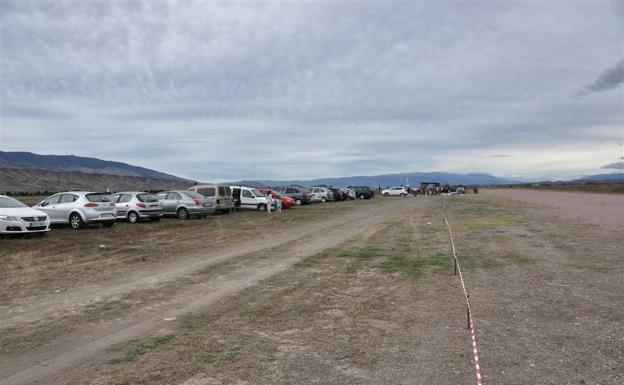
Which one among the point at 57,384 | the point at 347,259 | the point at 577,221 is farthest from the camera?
the point at 577,221

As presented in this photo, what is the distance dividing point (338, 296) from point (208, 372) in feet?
12.3

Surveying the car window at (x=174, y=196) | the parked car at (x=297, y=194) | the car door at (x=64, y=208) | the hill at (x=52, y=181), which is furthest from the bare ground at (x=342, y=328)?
the hill at (x=52, y=181)

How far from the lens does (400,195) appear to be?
3056 inches

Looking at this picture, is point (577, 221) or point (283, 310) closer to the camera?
point (283, 310)

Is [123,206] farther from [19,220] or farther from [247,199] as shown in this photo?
[247,199]

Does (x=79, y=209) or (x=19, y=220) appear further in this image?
(x=79, y=209)

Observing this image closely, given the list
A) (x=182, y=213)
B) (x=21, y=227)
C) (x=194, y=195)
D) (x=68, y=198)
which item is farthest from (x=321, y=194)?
(x=21, y=227)

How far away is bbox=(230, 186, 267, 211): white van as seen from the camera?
35.8 metres

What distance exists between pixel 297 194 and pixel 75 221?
26627 mm

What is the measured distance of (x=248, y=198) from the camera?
36000 mm

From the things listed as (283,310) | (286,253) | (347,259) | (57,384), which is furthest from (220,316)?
(286,253)

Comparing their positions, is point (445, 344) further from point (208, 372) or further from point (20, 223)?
point (20, 223)

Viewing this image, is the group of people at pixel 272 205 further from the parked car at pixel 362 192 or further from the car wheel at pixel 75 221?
the parked car at pixel 362 192

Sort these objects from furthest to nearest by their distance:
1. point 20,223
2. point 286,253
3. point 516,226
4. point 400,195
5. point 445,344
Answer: point 400,195 → point 516,226 → point 20,223 → point 286,253 → point 445,344
